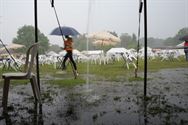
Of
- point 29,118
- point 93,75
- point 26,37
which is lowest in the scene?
point 29,118

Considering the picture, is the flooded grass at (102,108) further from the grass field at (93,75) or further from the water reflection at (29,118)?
the grass field at (93,75)

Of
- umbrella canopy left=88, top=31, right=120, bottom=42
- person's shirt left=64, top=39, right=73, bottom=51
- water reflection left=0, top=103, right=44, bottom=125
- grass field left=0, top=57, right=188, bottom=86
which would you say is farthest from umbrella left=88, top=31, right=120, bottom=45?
water reflection left=0, top=103, right=44, bottom=125

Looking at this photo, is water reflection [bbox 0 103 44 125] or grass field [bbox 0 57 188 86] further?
grass field [bbox 0 57 188 86]

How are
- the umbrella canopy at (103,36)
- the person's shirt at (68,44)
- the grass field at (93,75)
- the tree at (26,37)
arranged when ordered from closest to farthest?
the grass field at (93,75) → the person's shirt at (68,44) → the umbrella canopy at (103,36) → the tree at (26,37)

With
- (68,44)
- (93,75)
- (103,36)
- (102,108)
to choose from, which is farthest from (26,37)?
(102,108)

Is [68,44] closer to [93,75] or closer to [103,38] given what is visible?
[93,75]

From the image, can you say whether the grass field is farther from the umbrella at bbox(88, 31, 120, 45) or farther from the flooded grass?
the umbrella at bbox(88, 31, 120, 45)

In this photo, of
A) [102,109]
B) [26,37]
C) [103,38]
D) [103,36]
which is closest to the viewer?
[102,109]

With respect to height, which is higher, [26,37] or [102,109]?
[26,37]

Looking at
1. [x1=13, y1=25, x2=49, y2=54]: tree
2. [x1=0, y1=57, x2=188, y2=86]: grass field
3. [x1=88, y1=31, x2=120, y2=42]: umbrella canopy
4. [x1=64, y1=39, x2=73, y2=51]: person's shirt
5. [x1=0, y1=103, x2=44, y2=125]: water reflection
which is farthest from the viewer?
[x1=13, y1=25, x2=49, y2=54]: tree

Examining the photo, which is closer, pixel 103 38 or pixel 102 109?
pixel 102 109

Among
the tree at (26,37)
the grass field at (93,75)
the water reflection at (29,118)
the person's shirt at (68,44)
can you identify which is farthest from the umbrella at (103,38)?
the tree at (26,37)

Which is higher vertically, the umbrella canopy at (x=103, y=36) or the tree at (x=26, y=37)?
the tree at (x=26, y=37)

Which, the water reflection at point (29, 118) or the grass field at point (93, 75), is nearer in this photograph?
the water reflection at point (29, 118)
